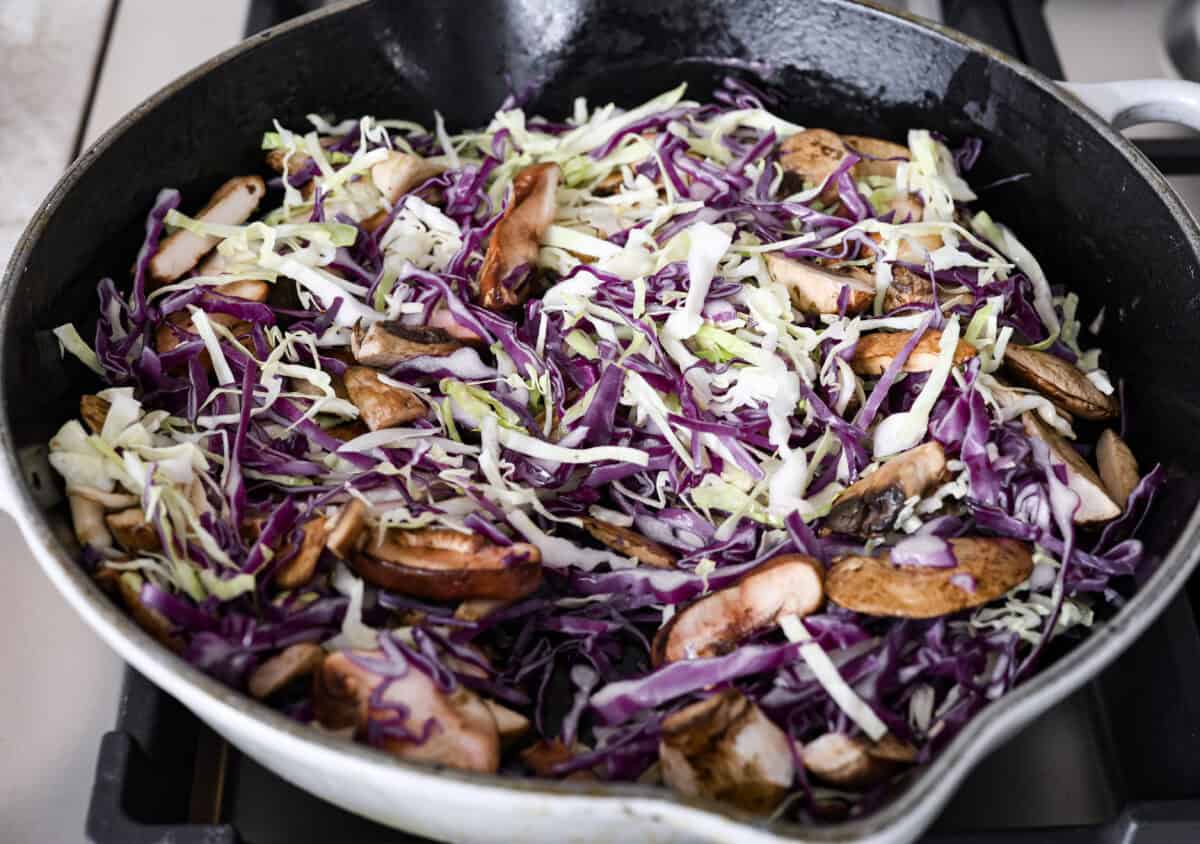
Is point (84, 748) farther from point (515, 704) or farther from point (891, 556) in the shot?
point (891, 556)

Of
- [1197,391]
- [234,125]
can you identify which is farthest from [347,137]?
[1197,391]

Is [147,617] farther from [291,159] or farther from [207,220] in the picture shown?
[291,159]

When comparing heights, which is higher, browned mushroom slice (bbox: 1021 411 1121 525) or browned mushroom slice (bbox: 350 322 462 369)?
browned mushroom slice (bbox: 350 322 462 369)

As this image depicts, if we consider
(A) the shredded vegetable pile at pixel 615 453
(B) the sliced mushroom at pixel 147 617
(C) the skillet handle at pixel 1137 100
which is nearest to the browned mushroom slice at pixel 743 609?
(A) the shredded vegetable pile at pixel 615 453

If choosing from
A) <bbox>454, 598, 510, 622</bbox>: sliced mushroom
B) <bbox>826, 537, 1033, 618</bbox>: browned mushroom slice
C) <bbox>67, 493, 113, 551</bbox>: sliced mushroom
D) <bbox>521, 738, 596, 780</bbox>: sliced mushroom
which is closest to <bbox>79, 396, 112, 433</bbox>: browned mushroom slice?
<bbox>67, 493, 113, 551</bbox>: sliced mushroom

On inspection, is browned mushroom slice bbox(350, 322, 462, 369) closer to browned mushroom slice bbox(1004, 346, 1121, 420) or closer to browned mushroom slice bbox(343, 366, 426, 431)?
browned mushroom slice bbox(343, 366, 426, 431)

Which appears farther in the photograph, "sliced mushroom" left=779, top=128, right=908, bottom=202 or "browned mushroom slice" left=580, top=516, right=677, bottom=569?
"sliced mushroom" left=779, top=128, right=908, bottom=202
